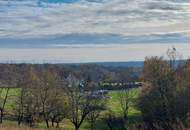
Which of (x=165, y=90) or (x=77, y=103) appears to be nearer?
(x=165, y=90)

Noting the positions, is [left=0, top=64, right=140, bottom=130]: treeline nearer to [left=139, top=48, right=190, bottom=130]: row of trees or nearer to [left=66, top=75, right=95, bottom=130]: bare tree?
[left=66, top=75, right=95, bottom=130]: bare tree

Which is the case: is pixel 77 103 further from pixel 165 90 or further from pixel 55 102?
pixel 165 90

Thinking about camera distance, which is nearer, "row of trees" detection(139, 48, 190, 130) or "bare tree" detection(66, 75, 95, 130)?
"row of trees" detection(139, 48, 190, 130)

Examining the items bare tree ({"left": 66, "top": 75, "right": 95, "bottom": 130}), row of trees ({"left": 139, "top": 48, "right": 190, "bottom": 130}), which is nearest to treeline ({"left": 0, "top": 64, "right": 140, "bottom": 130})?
bare tree ({"left": 66, "top": 75, "right": 95, "bottom": 130})

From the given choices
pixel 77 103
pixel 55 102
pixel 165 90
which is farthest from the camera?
pixel 55 102

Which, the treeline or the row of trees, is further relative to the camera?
the treeline

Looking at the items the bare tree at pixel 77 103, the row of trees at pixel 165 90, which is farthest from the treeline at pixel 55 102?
the row of trees at pixel 165 90

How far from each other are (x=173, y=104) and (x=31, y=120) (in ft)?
82.5

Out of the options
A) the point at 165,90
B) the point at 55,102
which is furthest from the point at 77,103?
the point at 165,90

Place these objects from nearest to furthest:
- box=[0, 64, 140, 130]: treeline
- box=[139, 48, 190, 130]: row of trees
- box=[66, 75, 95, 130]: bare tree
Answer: box=[139, 48, 190, 130]: row of trees, box=[66, 75, 95, 130]: bare tree, box=[0, 64, 140, 130]: treeline

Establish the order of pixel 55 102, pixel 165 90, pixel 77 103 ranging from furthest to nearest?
pixel 55 102 < pixel 77 103 < pixel 165 90

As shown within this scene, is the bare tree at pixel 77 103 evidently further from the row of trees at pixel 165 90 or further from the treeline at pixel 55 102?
the row of trees at pixel 165 90

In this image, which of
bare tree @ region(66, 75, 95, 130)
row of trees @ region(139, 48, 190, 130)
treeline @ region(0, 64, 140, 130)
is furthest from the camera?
treeline @ region(0, 64, 140, 130)

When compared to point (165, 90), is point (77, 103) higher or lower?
lower
